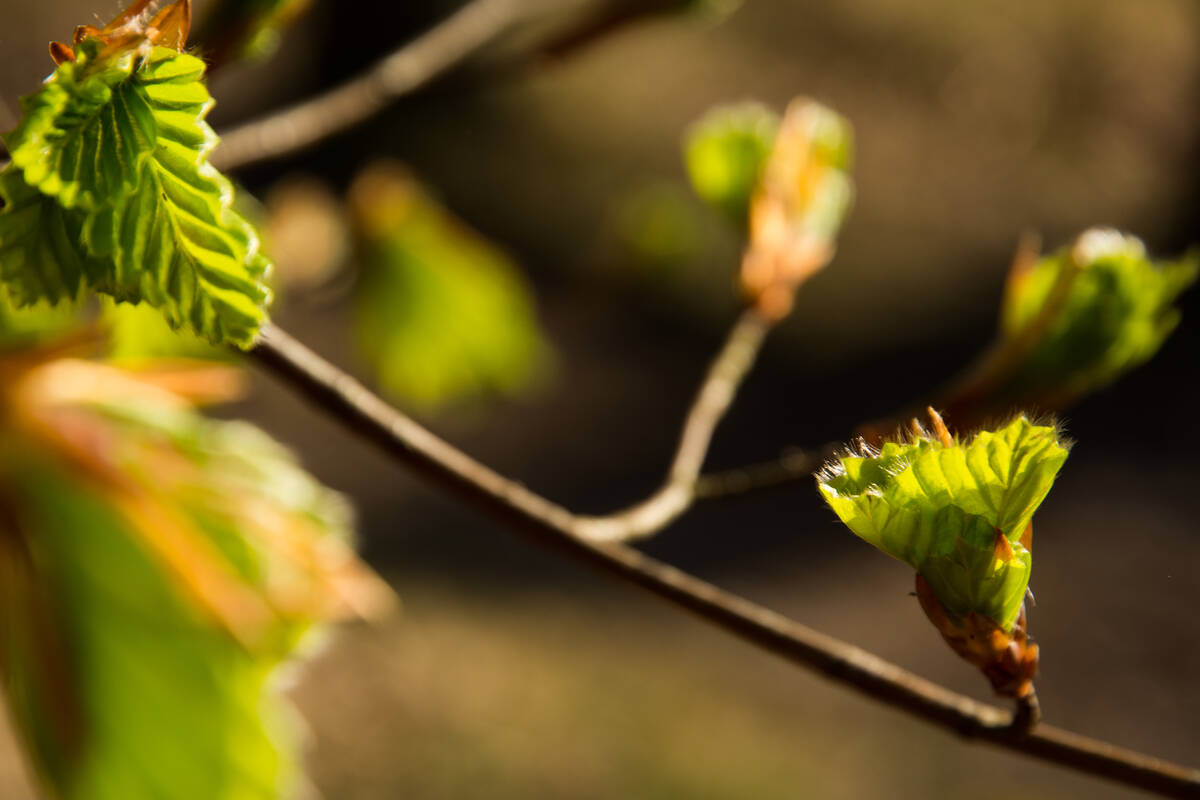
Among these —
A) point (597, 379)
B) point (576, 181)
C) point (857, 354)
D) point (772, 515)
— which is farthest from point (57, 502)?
point (576, 181)

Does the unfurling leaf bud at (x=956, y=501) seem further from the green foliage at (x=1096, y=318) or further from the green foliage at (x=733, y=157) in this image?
the green foliage at (x=733, y=157)

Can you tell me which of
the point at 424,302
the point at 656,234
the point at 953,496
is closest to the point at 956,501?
the point at 953,496

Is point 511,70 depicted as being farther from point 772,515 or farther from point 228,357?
point 772,515

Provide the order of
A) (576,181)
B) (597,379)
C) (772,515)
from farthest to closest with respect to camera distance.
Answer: (576,181)
(597,379)
(772,515)

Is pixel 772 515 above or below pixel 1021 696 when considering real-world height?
above

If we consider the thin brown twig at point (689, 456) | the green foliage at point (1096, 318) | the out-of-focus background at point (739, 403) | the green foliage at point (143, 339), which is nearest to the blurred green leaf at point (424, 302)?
the out-of-focus background at point (739, 403)

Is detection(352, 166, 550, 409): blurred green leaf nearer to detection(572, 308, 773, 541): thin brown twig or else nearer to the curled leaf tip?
detection(572, 308, 773, 541): thin brown twig

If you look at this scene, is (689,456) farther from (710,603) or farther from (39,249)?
(39,249)
